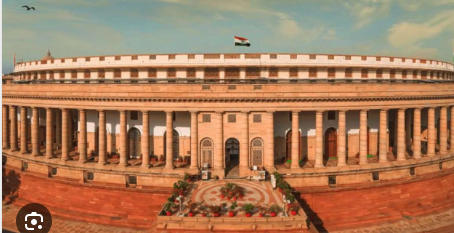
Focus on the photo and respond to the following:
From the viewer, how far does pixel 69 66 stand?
47.1 metres

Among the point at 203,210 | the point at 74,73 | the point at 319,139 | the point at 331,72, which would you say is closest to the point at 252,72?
the point at 331,72

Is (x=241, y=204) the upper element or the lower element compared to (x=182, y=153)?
lower

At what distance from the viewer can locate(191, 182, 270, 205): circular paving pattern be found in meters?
26.5

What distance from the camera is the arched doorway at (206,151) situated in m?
36.1

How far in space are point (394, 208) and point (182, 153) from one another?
26.1 metres

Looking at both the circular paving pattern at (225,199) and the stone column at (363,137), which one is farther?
the stone column at (363,137)

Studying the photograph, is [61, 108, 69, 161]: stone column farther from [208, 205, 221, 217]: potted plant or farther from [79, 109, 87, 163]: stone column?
[208, 205, 221, 217]: potted plant

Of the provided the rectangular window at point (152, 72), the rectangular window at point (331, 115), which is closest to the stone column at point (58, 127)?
the rectangular window at point (152, 72)

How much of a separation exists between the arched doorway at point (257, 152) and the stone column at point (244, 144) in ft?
5.95

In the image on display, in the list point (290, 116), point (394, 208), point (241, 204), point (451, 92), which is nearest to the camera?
point (241, 204)

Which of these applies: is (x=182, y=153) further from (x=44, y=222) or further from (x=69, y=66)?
(x=69, y=66)

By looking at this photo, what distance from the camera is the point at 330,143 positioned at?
3934 cm

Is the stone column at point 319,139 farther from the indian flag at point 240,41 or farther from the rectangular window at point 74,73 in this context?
the rectangular window at point 74,73

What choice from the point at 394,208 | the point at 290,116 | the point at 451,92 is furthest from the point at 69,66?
the point at 451,92
